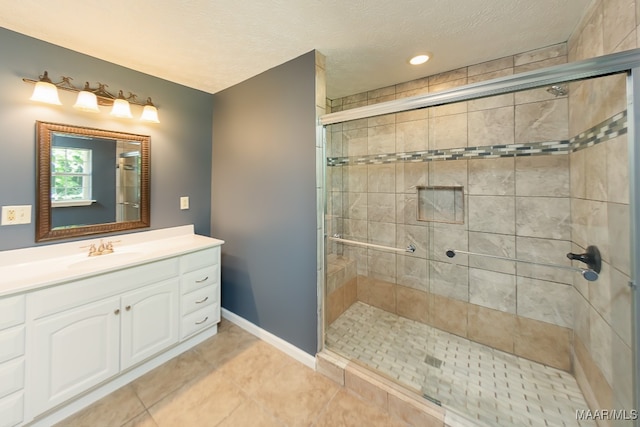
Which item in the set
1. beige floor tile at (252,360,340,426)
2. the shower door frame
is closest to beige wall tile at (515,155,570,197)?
the shower door frame

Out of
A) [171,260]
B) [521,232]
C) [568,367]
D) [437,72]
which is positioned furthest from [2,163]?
[568,367]

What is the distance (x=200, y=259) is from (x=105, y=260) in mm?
594

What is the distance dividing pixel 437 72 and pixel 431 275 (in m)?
1.86

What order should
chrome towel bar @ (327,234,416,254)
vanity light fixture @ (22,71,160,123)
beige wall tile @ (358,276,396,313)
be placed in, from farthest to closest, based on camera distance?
beige wall tile @ (358,276,396,313), chrome towel bar @ (327,234,416,254), vanity light fixture @ (22,71,160,123)

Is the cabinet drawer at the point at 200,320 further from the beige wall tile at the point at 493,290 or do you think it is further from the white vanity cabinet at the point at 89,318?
the beige wall tile at the point at 493,290

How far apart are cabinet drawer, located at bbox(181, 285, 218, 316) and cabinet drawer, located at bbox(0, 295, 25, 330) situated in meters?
0.82

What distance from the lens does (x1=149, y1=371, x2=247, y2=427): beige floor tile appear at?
1.36 metres

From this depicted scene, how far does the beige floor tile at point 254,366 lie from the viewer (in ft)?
5.37

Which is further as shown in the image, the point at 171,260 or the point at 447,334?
the point at 447,334

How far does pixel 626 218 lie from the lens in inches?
40.9

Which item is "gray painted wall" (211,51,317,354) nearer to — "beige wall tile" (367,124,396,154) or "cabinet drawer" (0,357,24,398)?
"beige wall tile" (367,124,396,154)

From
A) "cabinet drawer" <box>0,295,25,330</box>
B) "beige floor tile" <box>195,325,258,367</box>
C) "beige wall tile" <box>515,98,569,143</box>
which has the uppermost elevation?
"beige wall tile" <box>515,98,569,143</box>

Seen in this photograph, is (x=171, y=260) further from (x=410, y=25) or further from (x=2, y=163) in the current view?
(x=410, y=25)

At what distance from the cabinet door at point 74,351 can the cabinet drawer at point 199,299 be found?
43cm
